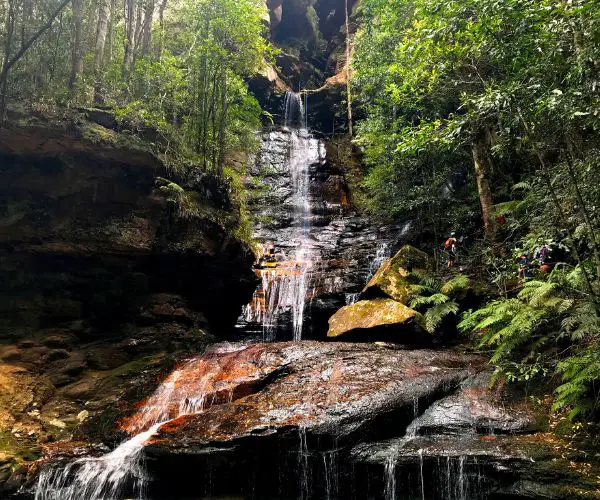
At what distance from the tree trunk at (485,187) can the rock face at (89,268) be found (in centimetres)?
825

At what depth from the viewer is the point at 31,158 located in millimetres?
10320

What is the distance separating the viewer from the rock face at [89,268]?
9227mm

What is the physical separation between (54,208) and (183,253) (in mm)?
3384

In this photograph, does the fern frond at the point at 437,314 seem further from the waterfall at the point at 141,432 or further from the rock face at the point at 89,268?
the rock face at the point at 89,268

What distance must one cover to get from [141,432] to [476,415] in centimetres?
610

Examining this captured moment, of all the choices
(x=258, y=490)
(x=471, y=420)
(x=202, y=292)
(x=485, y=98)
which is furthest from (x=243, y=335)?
(x=485, y=98)

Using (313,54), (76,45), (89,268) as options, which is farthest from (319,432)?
(313,54)

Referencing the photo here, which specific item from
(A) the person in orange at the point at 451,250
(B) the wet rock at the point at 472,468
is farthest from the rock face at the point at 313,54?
(B) the wet rock at the point at 472,468

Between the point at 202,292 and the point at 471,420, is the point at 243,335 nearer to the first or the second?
the point at 202,292

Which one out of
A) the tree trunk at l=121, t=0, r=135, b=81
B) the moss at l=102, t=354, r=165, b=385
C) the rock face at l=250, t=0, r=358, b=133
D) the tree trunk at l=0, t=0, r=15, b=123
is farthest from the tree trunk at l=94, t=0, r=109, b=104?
the rock face at l=250, t=0, r=358, b=133

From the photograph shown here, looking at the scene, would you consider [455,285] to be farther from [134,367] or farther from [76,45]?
[76,45]

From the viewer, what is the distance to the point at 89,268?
1129cm

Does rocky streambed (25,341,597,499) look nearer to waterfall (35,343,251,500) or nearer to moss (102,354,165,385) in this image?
waterfall (35,343,251,500)

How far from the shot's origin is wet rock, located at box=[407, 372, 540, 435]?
689 centimetres
